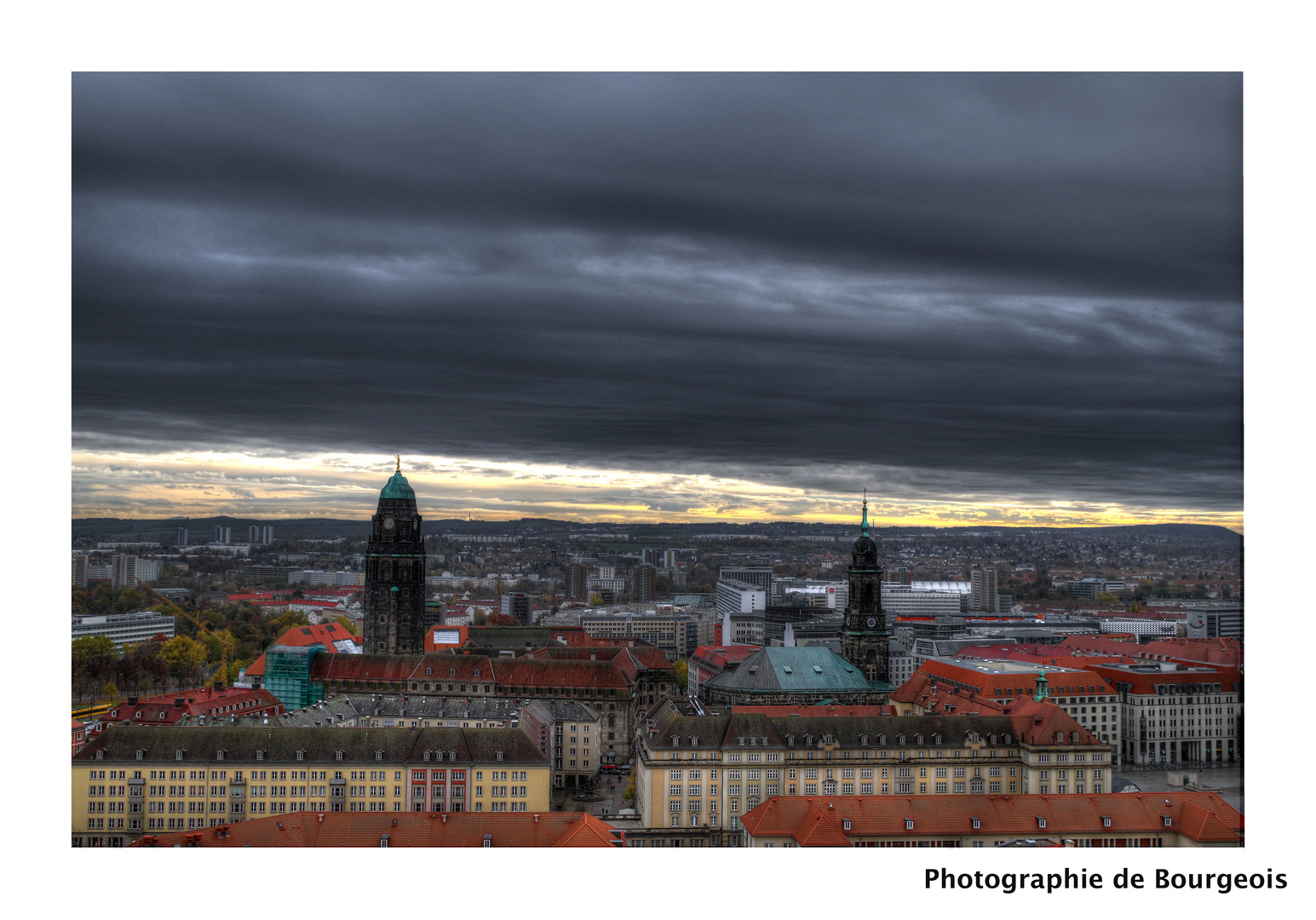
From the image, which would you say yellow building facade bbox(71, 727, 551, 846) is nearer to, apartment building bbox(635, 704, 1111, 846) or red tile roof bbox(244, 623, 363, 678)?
apartment building bbox(635, 704, 1111, 846)

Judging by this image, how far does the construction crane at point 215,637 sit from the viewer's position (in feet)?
126

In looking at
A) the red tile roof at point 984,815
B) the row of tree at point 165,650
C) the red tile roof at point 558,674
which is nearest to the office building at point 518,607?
the row of tree at point 165,650

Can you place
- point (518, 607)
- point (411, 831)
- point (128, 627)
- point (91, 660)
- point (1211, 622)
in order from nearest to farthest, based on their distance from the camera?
point (411, 831) < point (91, 660) < point (1211, 622) < point (128, 627) < point (518, 607)

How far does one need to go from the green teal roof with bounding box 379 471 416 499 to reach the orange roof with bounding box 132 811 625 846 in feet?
77.6

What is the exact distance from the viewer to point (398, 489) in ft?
126

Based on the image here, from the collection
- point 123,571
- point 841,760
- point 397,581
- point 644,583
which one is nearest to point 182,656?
point 123,571

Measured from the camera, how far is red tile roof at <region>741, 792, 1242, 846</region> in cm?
1548

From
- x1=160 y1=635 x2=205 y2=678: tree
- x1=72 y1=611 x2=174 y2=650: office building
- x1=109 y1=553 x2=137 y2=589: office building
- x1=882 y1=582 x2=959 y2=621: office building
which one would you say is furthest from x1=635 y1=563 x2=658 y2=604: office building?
x1=109 y1=553 x2=137 y2=589: office building

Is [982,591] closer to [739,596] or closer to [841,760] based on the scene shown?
[739,596]

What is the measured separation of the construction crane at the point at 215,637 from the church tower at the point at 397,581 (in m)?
4.95

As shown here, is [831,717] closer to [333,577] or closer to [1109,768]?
[1109,768]

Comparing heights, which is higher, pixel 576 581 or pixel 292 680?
pixel 292 680

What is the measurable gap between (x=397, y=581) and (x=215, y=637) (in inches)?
428
